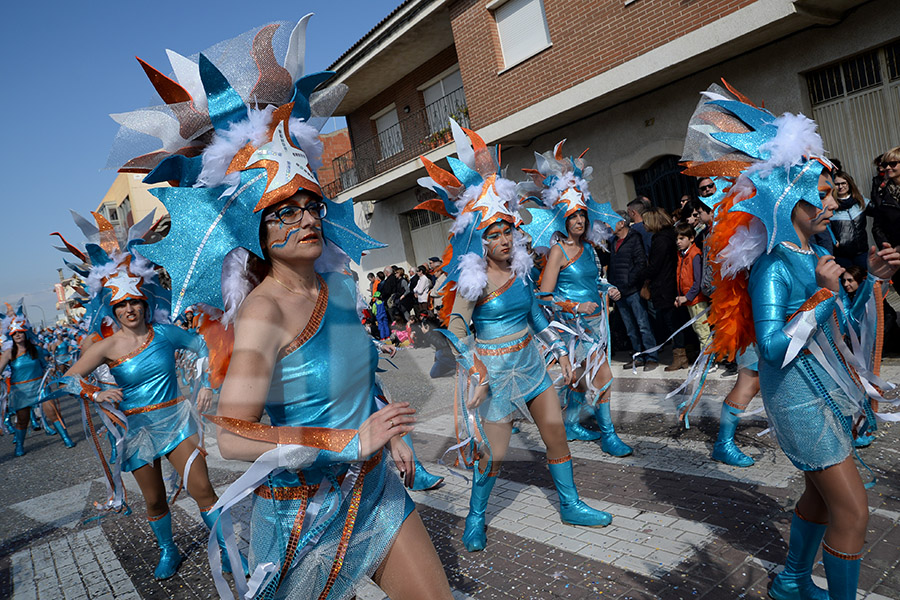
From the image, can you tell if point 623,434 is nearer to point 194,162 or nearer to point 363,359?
point 363,359

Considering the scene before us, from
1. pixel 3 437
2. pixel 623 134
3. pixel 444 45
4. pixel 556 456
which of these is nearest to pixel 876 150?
pixel 623 134

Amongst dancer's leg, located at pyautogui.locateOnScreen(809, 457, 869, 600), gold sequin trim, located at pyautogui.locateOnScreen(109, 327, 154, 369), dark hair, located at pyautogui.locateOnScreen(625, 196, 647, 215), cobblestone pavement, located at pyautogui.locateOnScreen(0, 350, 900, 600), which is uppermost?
dark hair, located at pyautogui.locateOnScreen(625, 196, 647, 215)

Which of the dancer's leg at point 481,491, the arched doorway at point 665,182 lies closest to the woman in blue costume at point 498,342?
the dancer's leg at point 481,491

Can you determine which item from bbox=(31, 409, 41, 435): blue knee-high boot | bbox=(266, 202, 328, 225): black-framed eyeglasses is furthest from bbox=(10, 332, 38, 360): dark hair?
bbox=(266, 202, 328, 225): black-framed eyeglasses

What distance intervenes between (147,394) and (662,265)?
5860mm

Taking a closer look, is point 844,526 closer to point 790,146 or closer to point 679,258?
point 790,146

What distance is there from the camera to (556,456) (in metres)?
3.87

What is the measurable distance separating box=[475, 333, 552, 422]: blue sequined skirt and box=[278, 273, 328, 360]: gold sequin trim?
168 cm

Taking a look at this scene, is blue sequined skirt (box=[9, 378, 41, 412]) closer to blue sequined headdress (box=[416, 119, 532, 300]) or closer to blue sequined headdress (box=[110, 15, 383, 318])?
blue sequined headdress (box=[416, 119, 532, 300])

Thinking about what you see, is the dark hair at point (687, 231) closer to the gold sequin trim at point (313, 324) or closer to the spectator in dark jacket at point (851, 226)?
the spectator in dark jacket at point (851, 226)

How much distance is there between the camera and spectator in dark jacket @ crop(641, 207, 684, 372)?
771cm

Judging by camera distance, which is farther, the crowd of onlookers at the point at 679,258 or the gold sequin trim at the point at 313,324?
the crowd of onlookers at the point at 679,258

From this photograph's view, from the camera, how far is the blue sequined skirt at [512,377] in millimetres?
3711

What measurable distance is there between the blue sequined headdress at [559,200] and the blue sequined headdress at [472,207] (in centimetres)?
120
